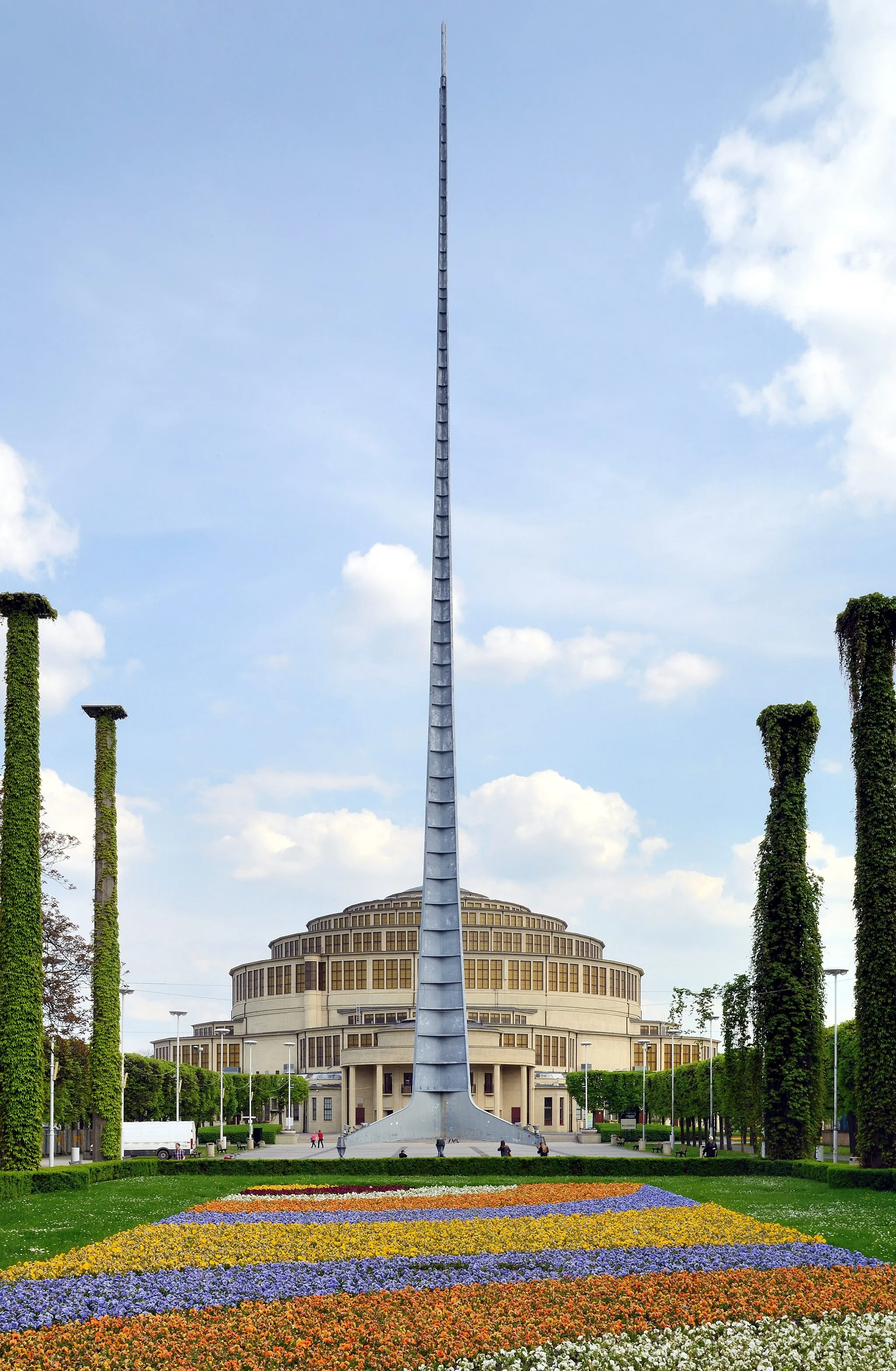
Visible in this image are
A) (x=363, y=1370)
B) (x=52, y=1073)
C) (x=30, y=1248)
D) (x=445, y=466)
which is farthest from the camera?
(x=445, y=466)

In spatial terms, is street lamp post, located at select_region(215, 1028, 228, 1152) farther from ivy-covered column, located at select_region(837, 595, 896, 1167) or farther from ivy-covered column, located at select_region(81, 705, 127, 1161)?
ivy-covered column, located at select_region(837, 595, 896, 1167)

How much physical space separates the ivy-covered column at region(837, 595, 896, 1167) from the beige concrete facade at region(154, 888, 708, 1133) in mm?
63096

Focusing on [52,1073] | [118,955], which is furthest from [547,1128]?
[118,955]

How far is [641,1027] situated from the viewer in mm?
139500

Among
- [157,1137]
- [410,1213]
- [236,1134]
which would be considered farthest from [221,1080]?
[410,1213]

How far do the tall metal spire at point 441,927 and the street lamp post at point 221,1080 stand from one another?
15.1 meters

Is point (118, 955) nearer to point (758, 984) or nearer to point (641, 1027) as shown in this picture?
point (758, 984)

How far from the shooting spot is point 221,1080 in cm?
9419

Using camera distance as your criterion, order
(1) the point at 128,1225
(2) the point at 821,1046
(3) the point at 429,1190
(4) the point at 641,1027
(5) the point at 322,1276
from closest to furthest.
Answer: (5) the point at 322,1276 → (1) the point at 128,1225 → (3) the point at 429,1190 → (2) the point at 821,1046 → (4) the point at 641,1027

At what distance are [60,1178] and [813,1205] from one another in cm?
2048

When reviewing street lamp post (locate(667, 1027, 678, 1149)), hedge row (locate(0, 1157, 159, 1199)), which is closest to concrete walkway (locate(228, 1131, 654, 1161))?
street lamp post (locate(667, 1027, 678, 1149))

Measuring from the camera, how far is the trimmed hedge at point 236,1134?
87812 mm

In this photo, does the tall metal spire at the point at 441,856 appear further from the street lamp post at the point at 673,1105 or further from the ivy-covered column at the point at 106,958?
the ivy-covered column at the point at 106,958

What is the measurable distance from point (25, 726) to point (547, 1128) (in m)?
73.4
